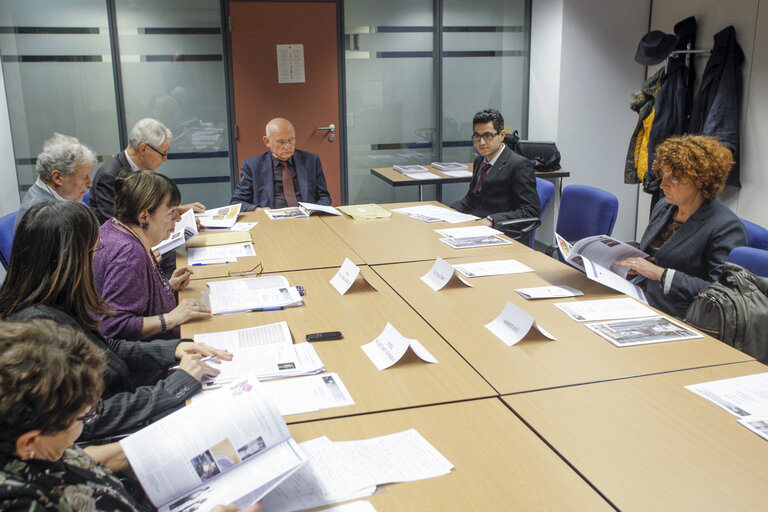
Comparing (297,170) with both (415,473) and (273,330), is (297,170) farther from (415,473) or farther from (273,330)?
(415,473)

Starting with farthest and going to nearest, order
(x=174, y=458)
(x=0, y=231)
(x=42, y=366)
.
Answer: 1. (x=0, y=231)
2. (x=174, y=458)
3. (x=42, y=366)

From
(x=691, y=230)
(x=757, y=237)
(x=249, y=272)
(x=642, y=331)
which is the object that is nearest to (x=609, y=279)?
(x=642, y=331)

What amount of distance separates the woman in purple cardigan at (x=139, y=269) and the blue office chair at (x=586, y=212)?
2.18 m

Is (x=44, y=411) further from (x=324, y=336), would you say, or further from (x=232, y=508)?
(x=324, y=336)

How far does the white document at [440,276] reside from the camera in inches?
103

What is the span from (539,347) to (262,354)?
2.84 ft

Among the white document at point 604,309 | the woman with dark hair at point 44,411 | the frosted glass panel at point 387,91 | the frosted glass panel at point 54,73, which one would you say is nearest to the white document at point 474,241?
the white document at point 604,309

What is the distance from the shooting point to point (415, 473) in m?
1.39

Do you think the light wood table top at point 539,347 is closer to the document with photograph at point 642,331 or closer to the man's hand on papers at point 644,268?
the document with photograph at point 642,331

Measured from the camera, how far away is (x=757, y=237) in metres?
2.76

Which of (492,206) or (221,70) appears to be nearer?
(492,206)

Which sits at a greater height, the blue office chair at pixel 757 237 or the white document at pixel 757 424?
the blue office chair at pixel 757 237

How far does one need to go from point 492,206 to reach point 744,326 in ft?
8.02

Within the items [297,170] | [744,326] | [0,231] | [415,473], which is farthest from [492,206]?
[415,473]
